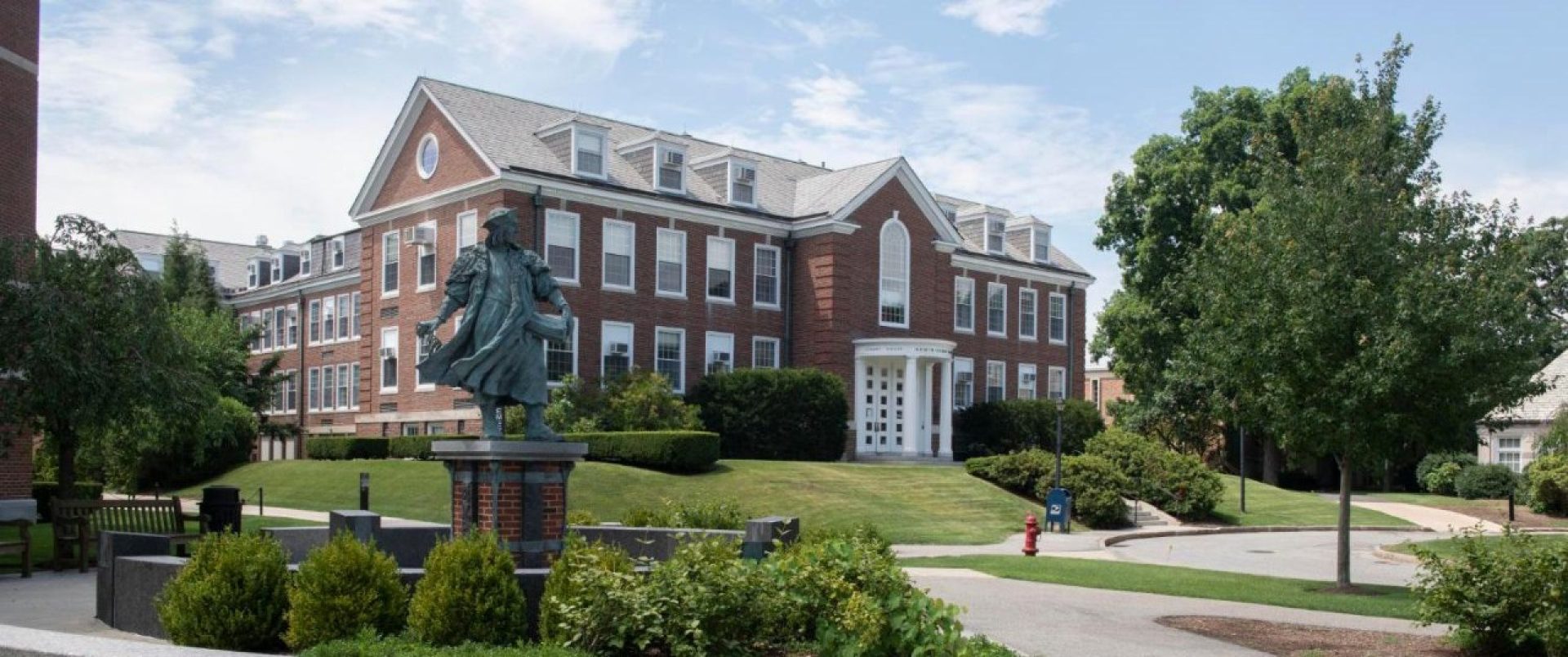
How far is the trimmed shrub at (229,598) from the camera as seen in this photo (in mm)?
10578

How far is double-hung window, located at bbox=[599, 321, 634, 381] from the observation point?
39656 millimetres

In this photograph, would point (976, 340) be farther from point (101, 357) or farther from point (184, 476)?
point (101, 357)

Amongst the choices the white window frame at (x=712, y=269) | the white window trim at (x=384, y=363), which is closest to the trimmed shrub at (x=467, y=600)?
the white window trim at (x=384, y=363)

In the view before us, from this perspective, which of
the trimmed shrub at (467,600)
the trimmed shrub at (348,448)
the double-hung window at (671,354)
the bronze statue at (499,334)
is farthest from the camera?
the double-hung window at (671,354)

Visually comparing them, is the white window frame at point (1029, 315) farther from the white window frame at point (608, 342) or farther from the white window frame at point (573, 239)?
the white window frame at point (573, 239)

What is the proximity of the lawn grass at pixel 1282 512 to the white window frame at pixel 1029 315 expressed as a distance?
10334 millimetres

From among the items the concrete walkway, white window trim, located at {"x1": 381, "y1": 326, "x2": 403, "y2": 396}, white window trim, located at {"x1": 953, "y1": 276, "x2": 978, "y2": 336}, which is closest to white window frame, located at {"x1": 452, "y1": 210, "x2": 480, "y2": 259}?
white window trim, located at {"x1": 381, "y1": 326, "x2": 403, "y2": 396}

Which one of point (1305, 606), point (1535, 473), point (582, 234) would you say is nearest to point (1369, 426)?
point (1305, 606)

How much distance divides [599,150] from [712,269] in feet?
16.9

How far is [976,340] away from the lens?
51.4m

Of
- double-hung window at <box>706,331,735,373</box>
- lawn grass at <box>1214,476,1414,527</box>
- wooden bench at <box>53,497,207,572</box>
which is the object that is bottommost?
lawn grass at <box>1214,476,1414,527</box>

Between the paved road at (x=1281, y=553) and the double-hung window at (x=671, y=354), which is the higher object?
the double-hung window at (x=671, y=354)

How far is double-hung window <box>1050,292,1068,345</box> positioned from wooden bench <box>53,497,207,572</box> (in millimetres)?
39800

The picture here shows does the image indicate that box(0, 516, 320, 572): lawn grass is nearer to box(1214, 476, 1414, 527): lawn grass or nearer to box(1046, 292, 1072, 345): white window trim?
box(1214, 476, 1414, 527): lawn grass
